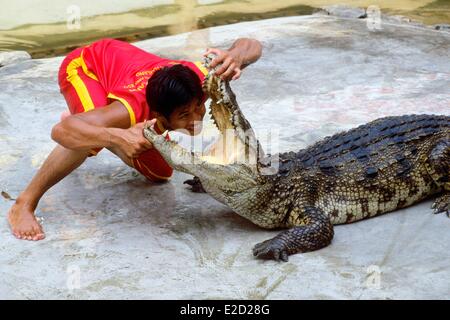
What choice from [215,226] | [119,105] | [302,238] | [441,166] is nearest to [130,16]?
[119,105]

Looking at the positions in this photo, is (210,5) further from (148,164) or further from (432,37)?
(148,164)

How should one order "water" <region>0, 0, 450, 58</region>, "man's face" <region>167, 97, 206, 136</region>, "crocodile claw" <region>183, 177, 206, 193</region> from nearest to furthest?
"man's face" <region>167, 97, 206, 136</region>
"crocodile claw" <region>183, 177, 206, 193</region>
"water" <region>0, 0, 450, 58</region>

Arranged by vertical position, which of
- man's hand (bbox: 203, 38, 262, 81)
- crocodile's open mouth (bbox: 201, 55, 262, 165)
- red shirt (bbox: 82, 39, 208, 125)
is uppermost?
man's hand (bbox: 203, 38, 262, 81)

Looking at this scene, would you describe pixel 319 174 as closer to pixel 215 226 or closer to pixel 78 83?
pixel 215 226

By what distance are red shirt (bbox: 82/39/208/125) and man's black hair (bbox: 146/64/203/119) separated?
10 centimetres

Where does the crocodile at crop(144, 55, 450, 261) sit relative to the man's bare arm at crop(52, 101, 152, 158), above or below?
below

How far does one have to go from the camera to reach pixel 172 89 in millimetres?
3465

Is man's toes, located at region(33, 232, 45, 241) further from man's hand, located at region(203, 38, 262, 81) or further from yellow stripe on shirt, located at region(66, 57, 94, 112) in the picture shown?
man's hand, located at region(203, 38, 262, 81)

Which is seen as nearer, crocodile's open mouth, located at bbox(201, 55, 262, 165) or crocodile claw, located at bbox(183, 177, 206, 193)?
crocodile's open mouth, located at bbox(201, 55, 262, 165)

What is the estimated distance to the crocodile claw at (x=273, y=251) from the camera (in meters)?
3.30

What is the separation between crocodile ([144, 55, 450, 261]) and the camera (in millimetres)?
3486

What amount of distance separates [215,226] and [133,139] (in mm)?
644

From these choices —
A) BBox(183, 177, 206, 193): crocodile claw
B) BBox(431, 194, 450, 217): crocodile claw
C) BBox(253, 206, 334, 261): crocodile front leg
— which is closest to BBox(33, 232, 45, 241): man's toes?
BBox(183, 177, 206, 193): crocodile claw
